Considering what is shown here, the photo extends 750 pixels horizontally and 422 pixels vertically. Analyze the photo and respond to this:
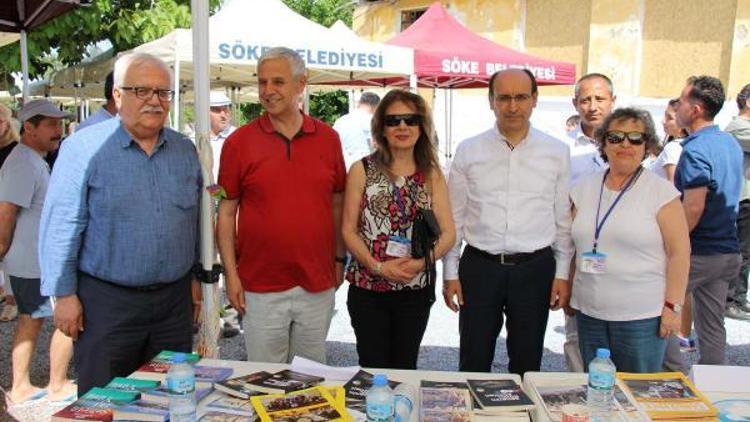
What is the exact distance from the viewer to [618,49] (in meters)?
12.3

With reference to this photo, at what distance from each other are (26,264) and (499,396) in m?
2.89

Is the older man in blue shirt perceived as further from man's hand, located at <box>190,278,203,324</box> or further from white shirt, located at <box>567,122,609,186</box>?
white shirt, located at <box>567,122,609,186</box>

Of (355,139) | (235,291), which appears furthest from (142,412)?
(355,139)

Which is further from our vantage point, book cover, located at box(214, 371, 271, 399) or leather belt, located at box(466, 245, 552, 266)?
leather belt, located at box(466, 245, 552, 266)

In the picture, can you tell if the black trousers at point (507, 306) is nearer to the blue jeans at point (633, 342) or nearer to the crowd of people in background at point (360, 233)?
the crowd of people in background at point (360, 233)

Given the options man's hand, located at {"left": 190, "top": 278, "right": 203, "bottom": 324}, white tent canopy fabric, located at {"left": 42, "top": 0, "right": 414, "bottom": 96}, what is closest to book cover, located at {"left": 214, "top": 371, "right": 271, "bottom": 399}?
man's hand, located at {"left": 190, "top": 278, "right": 203, "bottom": 324}

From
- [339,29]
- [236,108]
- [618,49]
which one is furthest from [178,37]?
[618,49]

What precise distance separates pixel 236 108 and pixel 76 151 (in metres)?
9.24

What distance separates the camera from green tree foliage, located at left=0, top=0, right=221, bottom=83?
7762mm

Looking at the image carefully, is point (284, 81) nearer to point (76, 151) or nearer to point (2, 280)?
point (76, 151)

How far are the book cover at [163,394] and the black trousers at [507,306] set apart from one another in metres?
1.29

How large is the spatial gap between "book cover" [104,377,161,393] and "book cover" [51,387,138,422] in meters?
0.03

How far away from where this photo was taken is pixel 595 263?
2488 millimetres

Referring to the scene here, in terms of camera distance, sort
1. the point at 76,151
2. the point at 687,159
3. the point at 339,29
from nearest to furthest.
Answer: the point at 76,151 < the point at 687,159 < the point at 339,29
